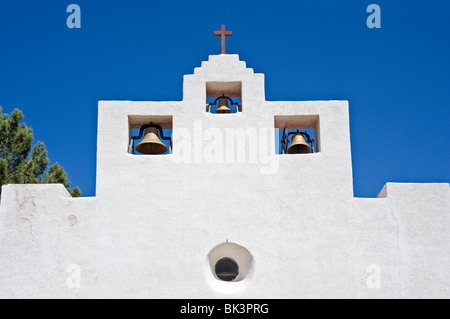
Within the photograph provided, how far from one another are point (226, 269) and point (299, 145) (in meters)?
2.80

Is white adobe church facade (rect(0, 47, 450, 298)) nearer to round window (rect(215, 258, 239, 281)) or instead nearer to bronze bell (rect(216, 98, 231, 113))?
round window (rect(215, 258, 239, 281))

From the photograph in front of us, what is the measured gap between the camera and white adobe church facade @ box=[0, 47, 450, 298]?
34.6 feet

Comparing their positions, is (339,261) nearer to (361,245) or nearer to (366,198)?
(361,245)

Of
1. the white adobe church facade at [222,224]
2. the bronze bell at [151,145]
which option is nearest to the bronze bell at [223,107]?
the white adobe church facade at [222,224]

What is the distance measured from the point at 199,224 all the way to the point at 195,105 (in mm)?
2265

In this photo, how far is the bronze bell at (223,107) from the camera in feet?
39.3

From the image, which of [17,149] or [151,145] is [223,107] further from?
[17,149]

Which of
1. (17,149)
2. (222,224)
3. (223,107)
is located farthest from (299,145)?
(17,149)

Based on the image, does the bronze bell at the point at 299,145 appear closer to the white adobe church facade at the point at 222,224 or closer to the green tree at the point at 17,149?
the white adobe church facade at the point at 222,224

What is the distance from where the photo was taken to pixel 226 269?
1123 cm

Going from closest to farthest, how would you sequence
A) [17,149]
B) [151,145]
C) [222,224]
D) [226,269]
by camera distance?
1. [222,224]
2. [226,269]
3. [151,145]
4. [17,149]

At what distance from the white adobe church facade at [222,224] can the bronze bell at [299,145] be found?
60 cm

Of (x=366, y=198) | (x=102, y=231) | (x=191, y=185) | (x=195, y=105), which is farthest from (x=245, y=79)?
(x=102, y=231)

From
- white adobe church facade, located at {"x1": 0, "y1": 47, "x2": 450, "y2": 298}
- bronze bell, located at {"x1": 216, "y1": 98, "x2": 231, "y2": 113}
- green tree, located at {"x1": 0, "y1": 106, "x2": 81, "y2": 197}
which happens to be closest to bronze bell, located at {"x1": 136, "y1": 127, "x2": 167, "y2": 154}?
white adobe church facade, located at {"x1": 0, "y1": 47, "x2": 450, "y2": 298}
